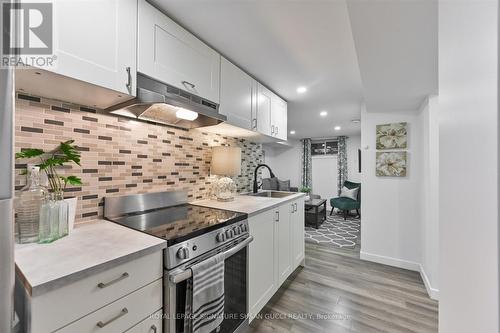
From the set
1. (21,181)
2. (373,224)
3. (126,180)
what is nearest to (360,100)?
(373,224)

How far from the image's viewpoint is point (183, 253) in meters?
1.04

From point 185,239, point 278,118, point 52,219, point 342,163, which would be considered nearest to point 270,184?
point 342,163

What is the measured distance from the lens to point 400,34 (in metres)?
1.20

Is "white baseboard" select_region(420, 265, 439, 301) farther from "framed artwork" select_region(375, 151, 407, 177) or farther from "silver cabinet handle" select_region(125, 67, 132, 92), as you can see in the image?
"silver cabinet handle" select_region(125, 67, 132, 92)

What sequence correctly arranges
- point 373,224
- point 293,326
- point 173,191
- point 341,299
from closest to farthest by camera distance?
point 293,326, point 173,191, point 341,299, point 373,224

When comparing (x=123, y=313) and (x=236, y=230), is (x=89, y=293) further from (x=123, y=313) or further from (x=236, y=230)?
(x=236, y=230)

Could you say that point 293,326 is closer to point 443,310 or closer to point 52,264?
point 443,310

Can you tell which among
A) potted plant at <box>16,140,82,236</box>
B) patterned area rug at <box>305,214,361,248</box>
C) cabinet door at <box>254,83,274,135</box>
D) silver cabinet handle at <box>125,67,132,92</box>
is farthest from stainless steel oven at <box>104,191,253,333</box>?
patterned area rug at <box>305,214,361,248</box>

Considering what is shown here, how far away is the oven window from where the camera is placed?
136 centimetres

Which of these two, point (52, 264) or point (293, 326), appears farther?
point (293, 326)

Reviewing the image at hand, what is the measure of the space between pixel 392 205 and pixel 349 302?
4.99ft

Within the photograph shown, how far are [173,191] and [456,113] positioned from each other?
1.77 meters

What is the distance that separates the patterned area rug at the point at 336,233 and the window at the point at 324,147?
238 centimetres

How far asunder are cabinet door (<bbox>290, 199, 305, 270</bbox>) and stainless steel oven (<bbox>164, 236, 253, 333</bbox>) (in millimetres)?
964
